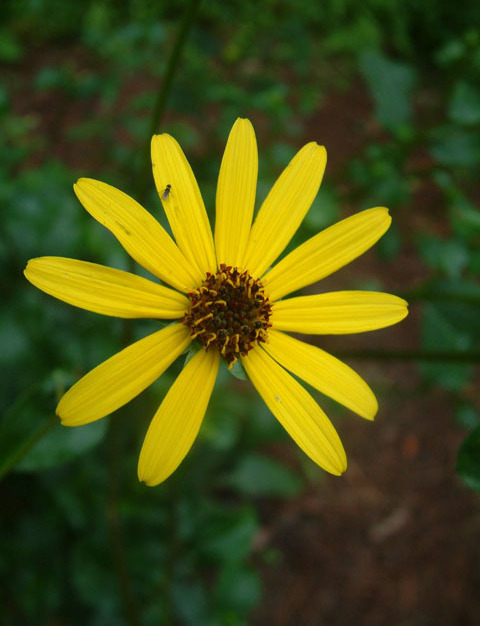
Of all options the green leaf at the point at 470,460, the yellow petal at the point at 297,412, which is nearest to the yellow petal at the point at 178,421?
the yellow petal at the point at 297,412

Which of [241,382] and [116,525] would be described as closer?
[116,525]

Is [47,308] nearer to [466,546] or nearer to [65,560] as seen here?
[65,560]

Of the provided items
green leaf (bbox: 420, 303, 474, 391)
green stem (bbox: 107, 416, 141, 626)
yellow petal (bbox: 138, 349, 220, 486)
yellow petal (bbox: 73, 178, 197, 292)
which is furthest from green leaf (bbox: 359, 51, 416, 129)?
green stem (bbox: 107, 416, 141, 626)

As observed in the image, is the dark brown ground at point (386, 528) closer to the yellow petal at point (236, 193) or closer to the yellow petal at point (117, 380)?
the yellow petal at point (236, 193)

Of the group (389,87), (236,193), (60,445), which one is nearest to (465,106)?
(389,87)

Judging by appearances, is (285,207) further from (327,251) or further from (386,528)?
(386,528)
